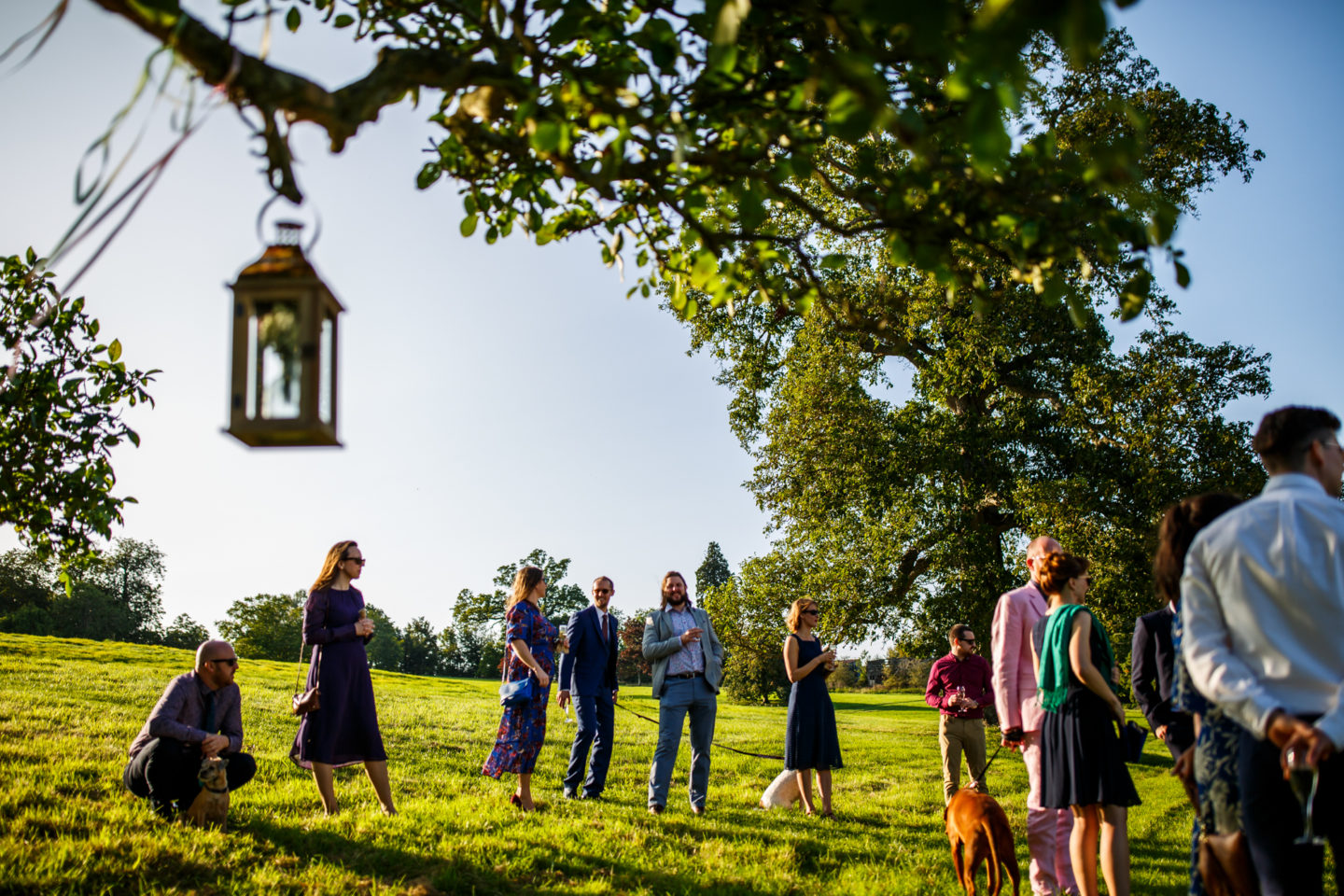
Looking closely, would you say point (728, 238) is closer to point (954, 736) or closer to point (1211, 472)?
point (954, 736)

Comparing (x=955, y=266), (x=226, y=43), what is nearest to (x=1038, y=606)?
(x=955, y=266)

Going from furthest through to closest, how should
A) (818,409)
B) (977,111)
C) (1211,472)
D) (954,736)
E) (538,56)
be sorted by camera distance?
(818,409) → (1211,472) → (954,736) → (538,56) → (977,111)

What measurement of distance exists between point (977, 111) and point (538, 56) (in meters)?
1.88

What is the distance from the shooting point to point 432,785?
28.2 feet

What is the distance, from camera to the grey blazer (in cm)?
843

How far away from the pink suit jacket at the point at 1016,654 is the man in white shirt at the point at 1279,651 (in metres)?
3.11

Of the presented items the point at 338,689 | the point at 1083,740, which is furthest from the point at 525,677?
the point at 1083,740

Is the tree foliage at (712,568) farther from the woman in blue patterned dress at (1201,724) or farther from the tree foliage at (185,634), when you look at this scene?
the woman in blue patterned dress at (1201,724)

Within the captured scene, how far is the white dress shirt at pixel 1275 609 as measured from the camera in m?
2.70

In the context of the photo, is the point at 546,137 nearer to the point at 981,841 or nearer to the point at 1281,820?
the point at 1281,820

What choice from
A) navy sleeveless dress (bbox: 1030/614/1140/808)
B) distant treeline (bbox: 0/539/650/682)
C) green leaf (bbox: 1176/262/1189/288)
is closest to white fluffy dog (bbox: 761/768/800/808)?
navy sleeveless dress (bbox: 1030/614/1140/808)

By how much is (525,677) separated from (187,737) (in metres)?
2.73

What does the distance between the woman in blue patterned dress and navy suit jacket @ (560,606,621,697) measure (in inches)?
216

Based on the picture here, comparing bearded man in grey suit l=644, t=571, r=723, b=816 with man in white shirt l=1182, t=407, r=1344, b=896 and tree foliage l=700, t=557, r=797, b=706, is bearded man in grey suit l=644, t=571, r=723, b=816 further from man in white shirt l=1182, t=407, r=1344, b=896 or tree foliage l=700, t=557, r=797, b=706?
tree foliage l=700, t=557, r=797, b=706
